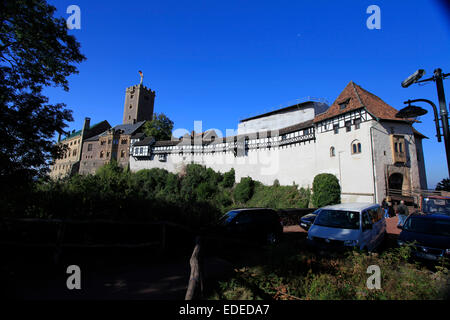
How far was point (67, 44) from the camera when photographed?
23.8 feet

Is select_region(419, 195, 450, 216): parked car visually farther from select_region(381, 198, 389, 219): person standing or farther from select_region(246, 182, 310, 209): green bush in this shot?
select_region(246, 182, 310, 209): green bush

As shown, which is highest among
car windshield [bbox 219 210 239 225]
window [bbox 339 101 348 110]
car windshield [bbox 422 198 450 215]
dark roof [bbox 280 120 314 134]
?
window [bbox 339 101 348 110]

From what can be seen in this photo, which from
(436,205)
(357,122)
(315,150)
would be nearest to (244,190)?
(315,150)

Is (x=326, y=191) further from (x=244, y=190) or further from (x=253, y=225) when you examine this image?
(x=253, y=225)

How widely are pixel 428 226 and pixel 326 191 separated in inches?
710

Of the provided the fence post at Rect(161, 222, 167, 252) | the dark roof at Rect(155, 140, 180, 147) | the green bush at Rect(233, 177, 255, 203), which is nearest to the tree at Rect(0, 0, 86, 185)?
the fence post at Rect(161, 222, 167, 252)

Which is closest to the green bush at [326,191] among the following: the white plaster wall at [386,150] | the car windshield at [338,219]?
the white plaster wall at [386,150]

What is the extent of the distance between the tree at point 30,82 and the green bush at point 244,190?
99.1 feet

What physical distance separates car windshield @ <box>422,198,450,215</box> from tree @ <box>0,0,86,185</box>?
22.5 m

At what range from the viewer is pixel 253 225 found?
8375mm

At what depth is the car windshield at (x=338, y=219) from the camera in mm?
7348

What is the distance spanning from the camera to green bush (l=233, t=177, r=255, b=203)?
1383 inches

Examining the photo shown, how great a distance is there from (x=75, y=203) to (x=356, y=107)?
89.7 ft
